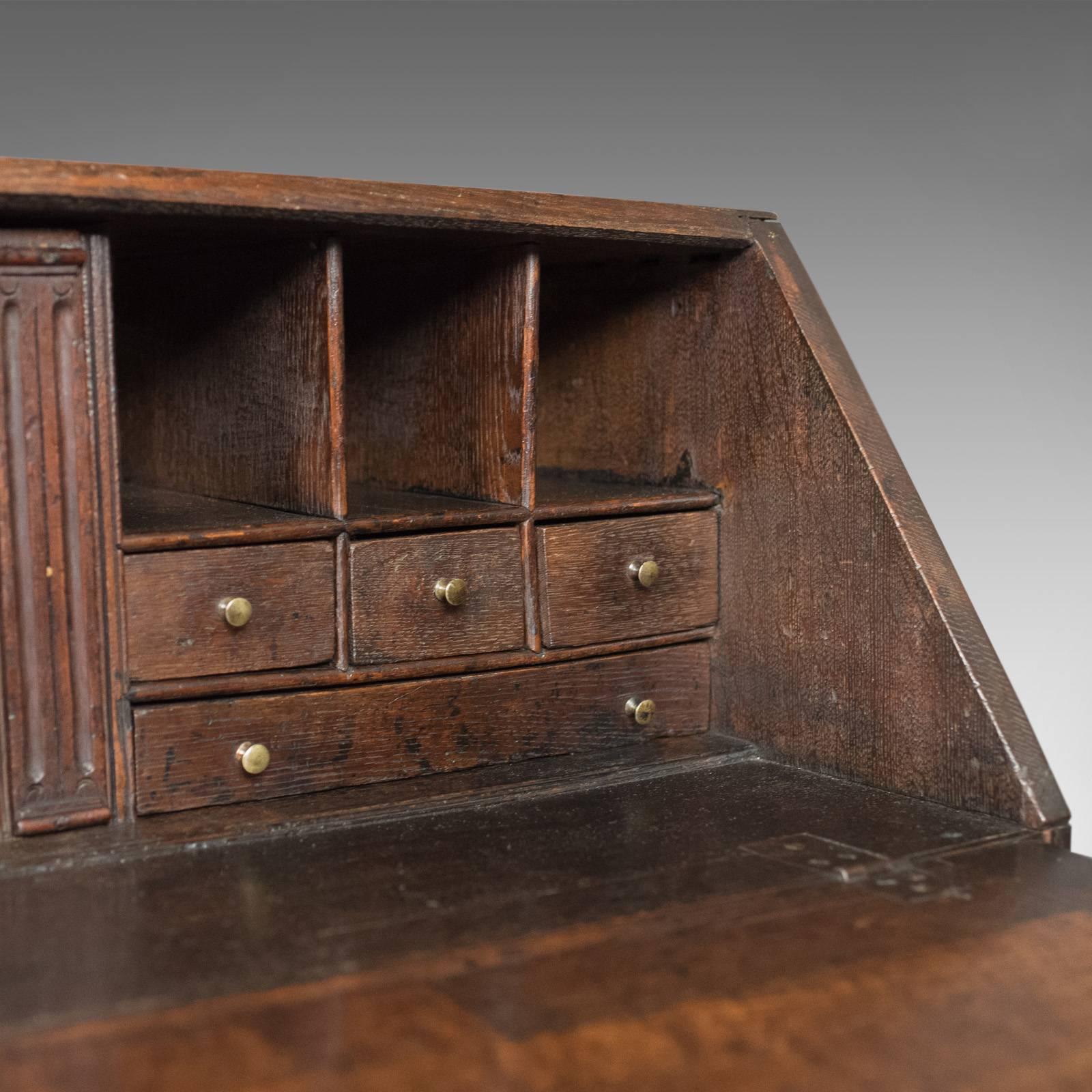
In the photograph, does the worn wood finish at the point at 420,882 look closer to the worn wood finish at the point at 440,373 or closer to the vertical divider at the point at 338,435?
the vertical divider at the point at 338,435

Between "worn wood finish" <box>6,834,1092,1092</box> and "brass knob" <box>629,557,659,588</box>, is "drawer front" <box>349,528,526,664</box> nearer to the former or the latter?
"brass knob" <box>629,557,659,588</box>

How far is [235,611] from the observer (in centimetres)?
156

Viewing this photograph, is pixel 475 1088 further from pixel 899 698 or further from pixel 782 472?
pixel 782 472

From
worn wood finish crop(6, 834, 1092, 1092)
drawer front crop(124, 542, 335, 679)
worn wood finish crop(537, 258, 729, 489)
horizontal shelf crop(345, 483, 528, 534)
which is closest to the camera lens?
worn wood finish crop(6, 834, 1092, 1092)

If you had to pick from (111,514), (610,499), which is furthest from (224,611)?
(610,499)

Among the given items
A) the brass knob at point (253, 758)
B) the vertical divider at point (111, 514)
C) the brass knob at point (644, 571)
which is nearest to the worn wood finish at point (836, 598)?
the brass knob at point (644, 571)

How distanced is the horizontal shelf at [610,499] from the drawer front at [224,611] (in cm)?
29

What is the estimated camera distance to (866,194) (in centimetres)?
319

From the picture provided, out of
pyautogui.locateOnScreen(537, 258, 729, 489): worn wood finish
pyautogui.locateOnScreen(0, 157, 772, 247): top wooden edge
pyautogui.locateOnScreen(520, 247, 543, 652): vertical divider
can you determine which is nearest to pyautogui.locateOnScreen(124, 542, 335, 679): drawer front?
pyautogui.locateOnScreen(520, 247, 543, 652): vertical divider

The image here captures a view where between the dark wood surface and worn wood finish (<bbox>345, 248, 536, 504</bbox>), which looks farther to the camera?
worn wood finish (<bbox>345, 248, 536, 504</bbox>)

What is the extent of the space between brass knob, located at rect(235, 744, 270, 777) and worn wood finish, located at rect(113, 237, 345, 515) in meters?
0.26

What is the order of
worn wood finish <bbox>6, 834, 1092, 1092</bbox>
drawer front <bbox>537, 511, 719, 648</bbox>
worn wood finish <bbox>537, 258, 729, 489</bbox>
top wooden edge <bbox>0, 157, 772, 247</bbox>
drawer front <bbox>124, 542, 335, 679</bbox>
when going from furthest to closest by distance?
worn wood finish <bbox>537, 258, 729, 489</bbox>, drawer front <bbox>537, 511, 719, 648</bbox>, drawer front <bbox>124, 542, 335, 679</bbox>, top wooden edge <bbox>0, 157, 772, 247</bbox>, worn wood finish <bbox>6, 834, 1092, 1092</bbox>

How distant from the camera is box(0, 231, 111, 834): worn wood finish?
4.66 ft

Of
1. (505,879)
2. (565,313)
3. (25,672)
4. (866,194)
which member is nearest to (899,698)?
(505,879)
